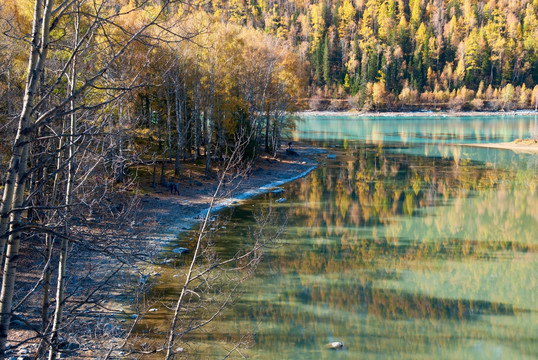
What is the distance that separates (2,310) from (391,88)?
15004 centimetres

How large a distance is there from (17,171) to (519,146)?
5884 cm

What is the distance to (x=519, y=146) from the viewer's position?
55.1 metres

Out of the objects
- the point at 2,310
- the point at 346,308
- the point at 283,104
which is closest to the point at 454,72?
the point at 283,104

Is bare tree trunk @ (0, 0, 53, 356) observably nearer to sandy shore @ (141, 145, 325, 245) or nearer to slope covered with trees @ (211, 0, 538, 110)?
sandy shore @ (141, 145, 325, 245)

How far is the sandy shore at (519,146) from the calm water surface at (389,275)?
19.9 meters

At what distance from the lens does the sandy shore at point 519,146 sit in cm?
5245

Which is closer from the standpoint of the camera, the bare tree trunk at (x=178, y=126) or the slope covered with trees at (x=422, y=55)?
the bare tree trunk at (x=178, y=126)

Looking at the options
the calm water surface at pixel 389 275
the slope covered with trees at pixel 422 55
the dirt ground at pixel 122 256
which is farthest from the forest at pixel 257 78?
the calm water surface at pixel 389 275

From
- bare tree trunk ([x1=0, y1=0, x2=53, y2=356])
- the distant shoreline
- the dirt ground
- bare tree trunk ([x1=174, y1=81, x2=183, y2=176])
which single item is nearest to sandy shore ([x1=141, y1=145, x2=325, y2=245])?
the dirt ground

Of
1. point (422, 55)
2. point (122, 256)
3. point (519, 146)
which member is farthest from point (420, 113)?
point (122, 256)

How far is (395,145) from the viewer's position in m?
59.0

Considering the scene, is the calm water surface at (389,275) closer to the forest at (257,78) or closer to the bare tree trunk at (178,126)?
the forest at (257,78)

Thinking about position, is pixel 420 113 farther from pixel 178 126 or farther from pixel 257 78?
pixel 178 126

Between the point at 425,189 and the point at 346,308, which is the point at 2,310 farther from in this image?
the point at 425,189
